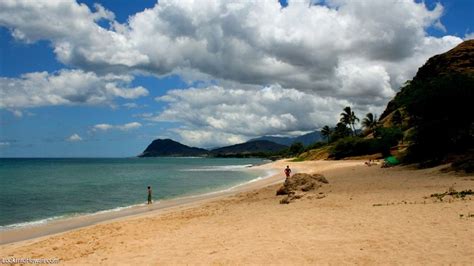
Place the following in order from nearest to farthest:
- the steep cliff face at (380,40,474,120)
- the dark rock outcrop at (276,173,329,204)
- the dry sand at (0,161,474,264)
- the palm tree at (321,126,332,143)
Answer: the dry sand at (0,161,474,264) < the dark rock outcrop at (276,173,329,204) < the steep cliff face at (380,40,474,120) < the palm tree at (321,126,332,143)

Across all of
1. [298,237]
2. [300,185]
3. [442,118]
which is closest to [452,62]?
[442,118]

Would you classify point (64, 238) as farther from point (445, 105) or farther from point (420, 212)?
point (445, 105)

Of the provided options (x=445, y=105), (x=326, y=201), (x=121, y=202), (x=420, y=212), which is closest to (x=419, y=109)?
(x=445, y=105)

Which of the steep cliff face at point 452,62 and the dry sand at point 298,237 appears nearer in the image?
the dry sand at point 298,237

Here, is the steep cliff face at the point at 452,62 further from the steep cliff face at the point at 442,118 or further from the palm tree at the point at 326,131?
the steep cliff face at the point at 442,118

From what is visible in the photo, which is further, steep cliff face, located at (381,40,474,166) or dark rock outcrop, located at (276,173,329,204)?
steep cliff face, located at (381,40,474,166)

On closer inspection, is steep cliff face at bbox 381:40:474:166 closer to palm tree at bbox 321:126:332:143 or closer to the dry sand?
the dry sand

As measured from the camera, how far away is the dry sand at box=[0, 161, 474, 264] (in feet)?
36.0

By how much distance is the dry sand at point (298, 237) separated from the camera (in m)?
11.0

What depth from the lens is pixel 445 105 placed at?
37844 millimetres

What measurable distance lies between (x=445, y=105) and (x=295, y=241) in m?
31.4

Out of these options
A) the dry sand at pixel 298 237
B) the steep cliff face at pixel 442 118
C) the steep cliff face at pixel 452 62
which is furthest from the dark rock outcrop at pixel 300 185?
the steep cliff face at pixel 452 62

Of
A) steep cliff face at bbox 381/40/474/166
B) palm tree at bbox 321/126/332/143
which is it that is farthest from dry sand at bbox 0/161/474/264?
palm tree at bbox 321/126/332/143

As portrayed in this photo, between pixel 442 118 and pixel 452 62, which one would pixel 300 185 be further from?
pixel 452 62
